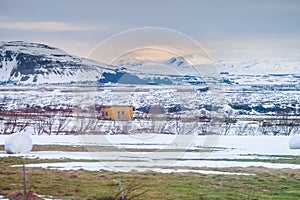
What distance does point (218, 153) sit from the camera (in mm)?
38438

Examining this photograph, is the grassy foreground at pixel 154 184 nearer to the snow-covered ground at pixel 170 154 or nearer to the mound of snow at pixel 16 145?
the snow-covered ground at pixel 170 154

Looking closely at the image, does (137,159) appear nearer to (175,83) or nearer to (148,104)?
(175,83)

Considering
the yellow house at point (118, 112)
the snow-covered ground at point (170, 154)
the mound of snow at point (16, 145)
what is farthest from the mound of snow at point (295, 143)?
the mound of snow at point (16, 145)

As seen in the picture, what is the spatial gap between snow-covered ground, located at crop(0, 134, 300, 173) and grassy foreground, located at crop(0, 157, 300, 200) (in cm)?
233

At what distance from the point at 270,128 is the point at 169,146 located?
921 inches

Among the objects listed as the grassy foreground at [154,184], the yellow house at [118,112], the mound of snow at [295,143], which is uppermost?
the yellow house at [118,112]

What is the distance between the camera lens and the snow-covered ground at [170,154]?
29430 mm

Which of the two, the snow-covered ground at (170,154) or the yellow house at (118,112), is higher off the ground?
the yellow house at (118,112)

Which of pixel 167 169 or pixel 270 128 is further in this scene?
pixel 270 128

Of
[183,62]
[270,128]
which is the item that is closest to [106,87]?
[183,62]

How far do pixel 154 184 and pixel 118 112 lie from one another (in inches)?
813

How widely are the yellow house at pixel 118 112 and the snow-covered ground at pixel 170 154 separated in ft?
6.20

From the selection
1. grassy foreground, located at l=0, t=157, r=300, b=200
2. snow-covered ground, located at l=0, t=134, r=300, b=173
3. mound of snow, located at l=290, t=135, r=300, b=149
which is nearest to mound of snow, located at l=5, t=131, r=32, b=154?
snow-covered ground, located at l=0, t=134, r=300, b=173

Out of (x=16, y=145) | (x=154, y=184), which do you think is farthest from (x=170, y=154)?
(x=154, y=184)
